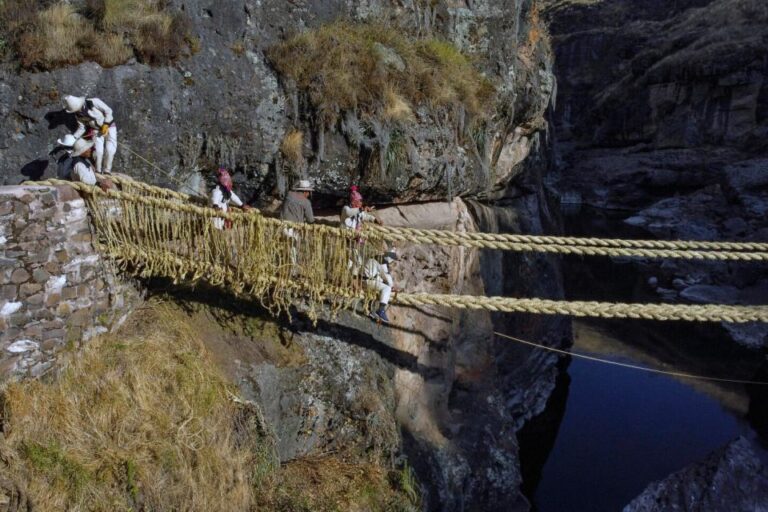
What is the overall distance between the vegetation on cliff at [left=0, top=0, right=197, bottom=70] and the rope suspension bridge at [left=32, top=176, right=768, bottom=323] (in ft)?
5.37

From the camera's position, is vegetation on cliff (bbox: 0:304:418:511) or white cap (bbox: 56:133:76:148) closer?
vegetation on cliff (bbox: 0:304:418:511)

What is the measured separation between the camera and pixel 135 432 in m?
4.21

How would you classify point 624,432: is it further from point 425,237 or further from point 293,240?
point 293,240

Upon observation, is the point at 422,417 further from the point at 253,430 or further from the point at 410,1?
the point at 410,1

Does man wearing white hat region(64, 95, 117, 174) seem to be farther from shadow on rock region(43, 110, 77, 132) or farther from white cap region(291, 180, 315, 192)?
white cap region(291, 180, 315, 192)

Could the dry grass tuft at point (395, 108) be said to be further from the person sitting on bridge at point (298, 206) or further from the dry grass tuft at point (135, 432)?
the dry grass tuft at point (135, 432)

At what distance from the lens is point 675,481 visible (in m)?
7.35

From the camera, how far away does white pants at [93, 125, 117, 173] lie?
4.99 meters

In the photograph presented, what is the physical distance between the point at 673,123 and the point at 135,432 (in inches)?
1537

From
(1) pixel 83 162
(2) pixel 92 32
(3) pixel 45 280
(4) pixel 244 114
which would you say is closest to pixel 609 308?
(4) pixel 244 114

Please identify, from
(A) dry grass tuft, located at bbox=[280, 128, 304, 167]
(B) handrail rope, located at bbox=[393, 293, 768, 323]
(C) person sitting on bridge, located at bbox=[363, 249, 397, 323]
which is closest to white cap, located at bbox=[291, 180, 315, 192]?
(A) dry grass tuft, located at bbox=[280, 128, 304, 167]

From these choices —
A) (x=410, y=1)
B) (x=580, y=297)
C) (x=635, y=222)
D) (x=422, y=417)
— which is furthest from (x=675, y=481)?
(x=635, y=222)

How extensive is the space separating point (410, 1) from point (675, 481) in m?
7.71

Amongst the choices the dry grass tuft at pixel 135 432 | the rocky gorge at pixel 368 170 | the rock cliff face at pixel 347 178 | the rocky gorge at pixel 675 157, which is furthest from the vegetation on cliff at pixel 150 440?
the rocky gorge at pixel 675 157
